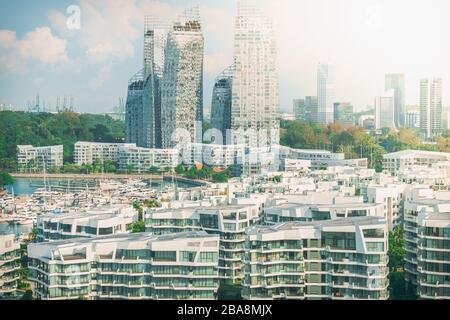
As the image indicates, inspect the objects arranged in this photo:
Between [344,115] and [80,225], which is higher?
Answer: [344,115]

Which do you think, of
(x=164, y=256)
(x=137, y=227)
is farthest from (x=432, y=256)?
(x=137, y=227)

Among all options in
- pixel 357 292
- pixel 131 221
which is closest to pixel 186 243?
pixel 357 292

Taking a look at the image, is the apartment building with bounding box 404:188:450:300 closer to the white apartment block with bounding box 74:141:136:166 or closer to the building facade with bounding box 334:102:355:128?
the building facade with bounding box 334:102:355:128

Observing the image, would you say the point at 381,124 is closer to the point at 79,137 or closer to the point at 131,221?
the point at 79,137

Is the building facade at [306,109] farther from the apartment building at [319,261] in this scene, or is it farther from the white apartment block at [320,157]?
the apartment building at [319,261]

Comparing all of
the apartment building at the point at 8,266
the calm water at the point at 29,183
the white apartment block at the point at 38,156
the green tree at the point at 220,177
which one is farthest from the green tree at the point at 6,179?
the apartment building at the point at 8,266

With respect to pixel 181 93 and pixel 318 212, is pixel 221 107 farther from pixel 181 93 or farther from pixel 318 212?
pixel 318 212
